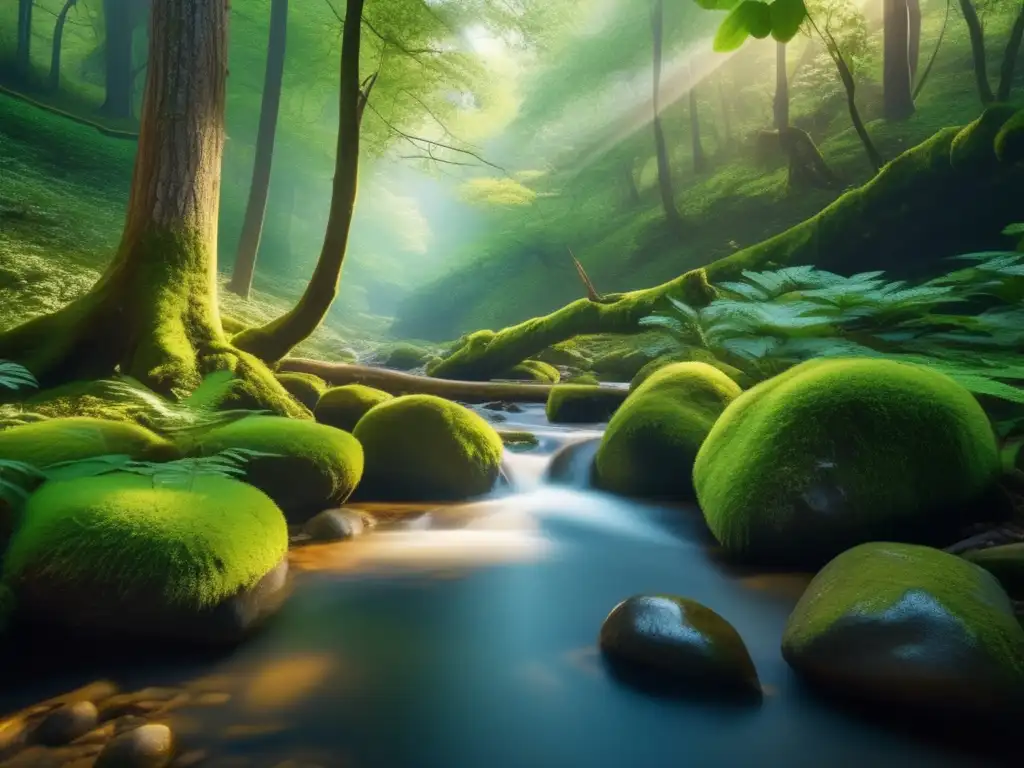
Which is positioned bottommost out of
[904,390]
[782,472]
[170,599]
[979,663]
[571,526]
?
[571,526]

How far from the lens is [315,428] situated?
4.63 m

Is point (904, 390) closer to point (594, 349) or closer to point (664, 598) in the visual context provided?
point (664, 598)

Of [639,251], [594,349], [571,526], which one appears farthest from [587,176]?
[571,526]

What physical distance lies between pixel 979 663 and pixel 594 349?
1358cm

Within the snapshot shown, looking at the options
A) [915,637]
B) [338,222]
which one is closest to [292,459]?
[338,222]

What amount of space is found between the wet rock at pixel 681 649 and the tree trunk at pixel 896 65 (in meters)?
18.8

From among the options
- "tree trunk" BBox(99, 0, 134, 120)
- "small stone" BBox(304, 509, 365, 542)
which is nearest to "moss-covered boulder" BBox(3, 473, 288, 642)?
"small stone" BBox(304, 509, 365, 542)

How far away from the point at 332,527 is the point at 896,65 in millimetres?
20384

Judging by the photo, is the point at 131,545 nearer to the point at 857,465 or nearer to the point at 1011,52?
the point at 857,465

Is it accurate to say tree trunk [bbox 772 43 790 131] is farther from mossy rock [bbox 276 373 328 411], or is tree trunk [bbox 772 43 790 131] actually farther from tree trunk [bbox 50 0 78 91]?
tree trunk [bbox 50 0 78 91]

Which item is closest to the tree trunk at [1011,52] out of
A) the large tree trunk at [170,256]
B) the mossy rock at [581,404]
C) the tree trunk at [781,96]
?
the tree trunk at [781,96]

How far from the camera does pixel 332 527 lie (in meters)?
4.22

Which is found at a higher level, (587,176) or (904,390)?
(587,176)

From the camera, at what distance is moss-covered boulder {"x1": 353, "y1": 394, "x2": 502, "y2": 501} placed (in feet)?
17.6
